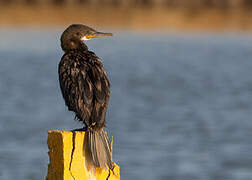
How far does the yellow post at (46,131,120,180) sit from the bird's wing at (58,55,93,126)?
47 cm

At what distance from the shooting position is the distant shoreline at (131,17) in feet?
80.5

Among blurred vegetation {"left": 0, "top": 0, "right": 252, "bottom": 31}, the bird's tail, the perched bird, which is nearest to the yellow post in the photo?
the bird's tail

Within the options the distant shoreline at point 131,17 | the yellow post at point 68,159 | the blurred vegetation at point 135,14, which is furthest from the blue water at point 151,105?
the yellow post at point 68,159

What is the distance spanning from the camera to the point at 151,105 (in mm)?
13414

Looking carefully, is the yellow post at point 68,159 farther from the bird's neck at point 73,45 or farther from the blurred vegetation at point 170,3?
the blurred vegetation at point 170,3

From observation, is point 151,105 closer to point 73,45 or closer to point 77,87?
point 73,45

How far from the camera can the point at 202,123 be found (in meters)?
11.6

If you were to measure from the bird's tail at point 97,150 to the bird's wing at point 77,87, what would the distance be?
243 millimetres

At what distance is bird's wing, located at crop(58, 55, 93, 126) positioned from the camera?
180 inches

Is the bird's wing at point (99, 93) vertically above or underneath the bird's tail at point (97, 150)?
above

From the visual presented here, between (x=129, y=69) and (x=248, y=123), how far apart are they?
6.63m

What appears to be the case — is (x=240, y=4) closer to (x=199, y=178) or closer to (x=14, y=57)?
(x=14, y=57)

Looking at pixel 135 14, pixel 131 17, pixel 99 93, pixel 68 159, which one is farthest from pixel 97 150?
pixel 135 14

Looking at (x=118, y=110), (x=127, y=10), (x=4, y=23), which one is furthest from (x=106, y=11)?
(x=118, y=110)
